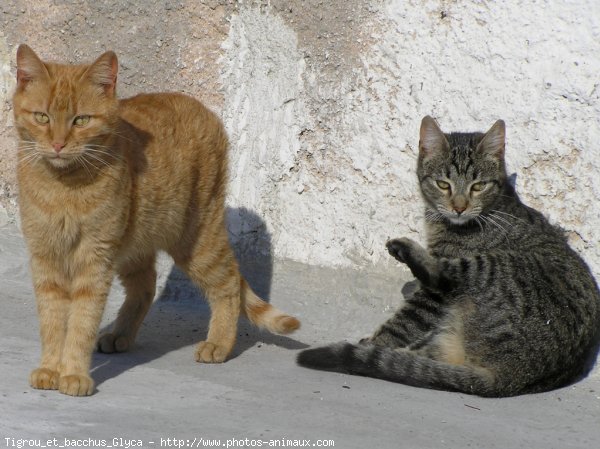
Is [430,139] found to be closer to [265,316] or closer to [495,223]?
[495,223]

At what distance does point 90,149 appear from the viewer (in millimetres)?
4105

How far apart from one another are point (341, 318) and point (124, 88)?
7.80 ft

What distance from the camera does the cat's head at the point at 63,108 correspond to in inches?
158

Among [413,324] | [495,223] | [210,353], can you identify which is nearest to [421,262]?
[413,324]

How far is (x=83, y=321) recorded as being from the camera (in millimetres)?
4129

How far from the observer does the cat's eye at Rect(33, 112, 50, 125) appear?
404 centimetres

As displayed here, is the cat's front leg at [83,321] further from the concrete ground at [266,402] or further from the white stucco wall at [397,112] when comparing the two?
the white stucco wall at [397,112]

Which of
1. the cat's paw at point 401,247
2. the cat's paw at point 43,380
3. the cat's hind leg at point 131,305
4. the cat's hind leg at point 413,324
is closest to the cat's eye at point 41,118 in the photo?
the cat's paw at point 43,380

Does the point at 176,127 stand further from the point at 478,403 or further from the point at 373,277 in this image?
the point at 478,403

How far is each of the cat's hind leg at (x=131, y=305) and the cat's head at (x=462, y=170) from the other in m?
1.74

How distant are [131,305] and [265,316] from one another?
0.76m

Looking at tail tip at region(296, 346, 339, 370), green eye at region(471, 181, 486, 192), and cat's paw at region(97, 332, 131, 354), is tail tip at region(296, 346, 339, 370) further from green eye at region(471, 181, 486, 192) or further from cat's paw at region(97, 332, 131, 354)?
green eye at region(471, 181, 486, 192)

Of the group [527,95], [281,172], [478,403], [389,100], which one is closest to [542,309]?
[478,403]

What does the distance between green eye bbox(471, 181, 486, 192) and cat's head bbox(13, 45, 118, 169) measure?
2.17 metres
